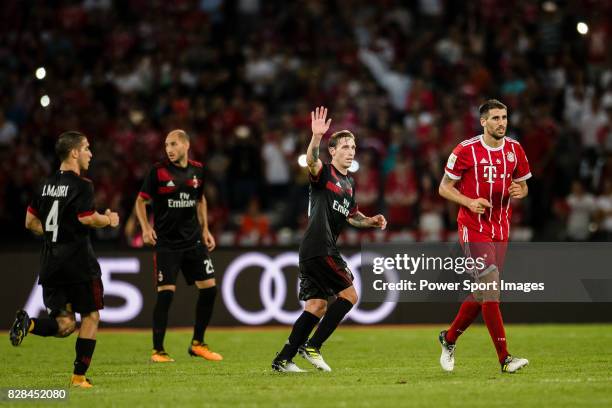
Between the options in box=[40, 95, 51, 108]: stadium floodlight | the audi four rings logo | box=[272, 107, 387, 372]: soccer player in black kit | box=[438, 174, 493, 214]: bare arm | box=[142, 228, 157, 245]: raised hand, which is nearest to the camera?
box=[438, 174, 493, 214]: bare arm

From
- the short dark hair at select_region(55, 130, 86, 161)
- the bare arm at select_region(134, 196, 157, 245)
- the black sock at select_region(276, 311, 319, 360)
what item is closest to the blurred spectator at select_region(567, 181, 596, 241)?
the bare arm at select_region(134, 196, 157, 245)

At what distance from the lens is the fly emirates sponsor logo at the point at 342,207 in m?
11.4

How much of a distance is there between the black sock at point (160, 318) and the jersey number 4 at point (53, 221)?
3.00m

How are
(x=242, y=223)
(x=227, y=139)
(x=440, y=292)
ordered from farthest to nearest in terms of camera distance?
(x=227, y=139), (x=242, y=223), (x=440, y=292)

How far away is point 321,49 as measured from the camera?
80.4 ft

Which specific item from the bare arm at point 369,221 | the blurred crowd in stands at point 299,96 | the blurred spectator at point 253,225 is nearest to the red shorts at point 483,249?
the bare arm at point 369,221

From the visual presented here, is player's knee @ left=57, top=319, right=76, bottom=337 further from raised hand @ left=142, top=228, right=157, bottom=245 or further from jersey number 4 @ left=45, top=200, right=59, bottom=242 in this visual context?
raised hand @ left=142, top=228, right=157, bottom=245

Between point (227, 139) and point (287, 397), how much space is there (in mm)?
13028

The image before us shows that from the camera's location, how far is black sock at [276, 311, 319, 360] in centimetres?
1104

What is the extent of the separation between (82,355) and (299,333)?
215 cm

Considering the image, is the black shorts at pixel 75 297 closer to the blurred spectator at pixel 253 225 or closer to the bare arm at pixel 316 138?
the bare arm at pixel 316 138

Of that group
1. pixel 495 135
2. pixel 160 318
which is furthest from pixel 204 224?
pixel 495 135


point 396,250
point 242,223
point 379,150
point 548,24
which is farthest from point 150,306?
point 548,24

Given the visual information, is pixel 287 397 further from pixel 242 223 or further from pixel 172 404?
pixel 242 223
